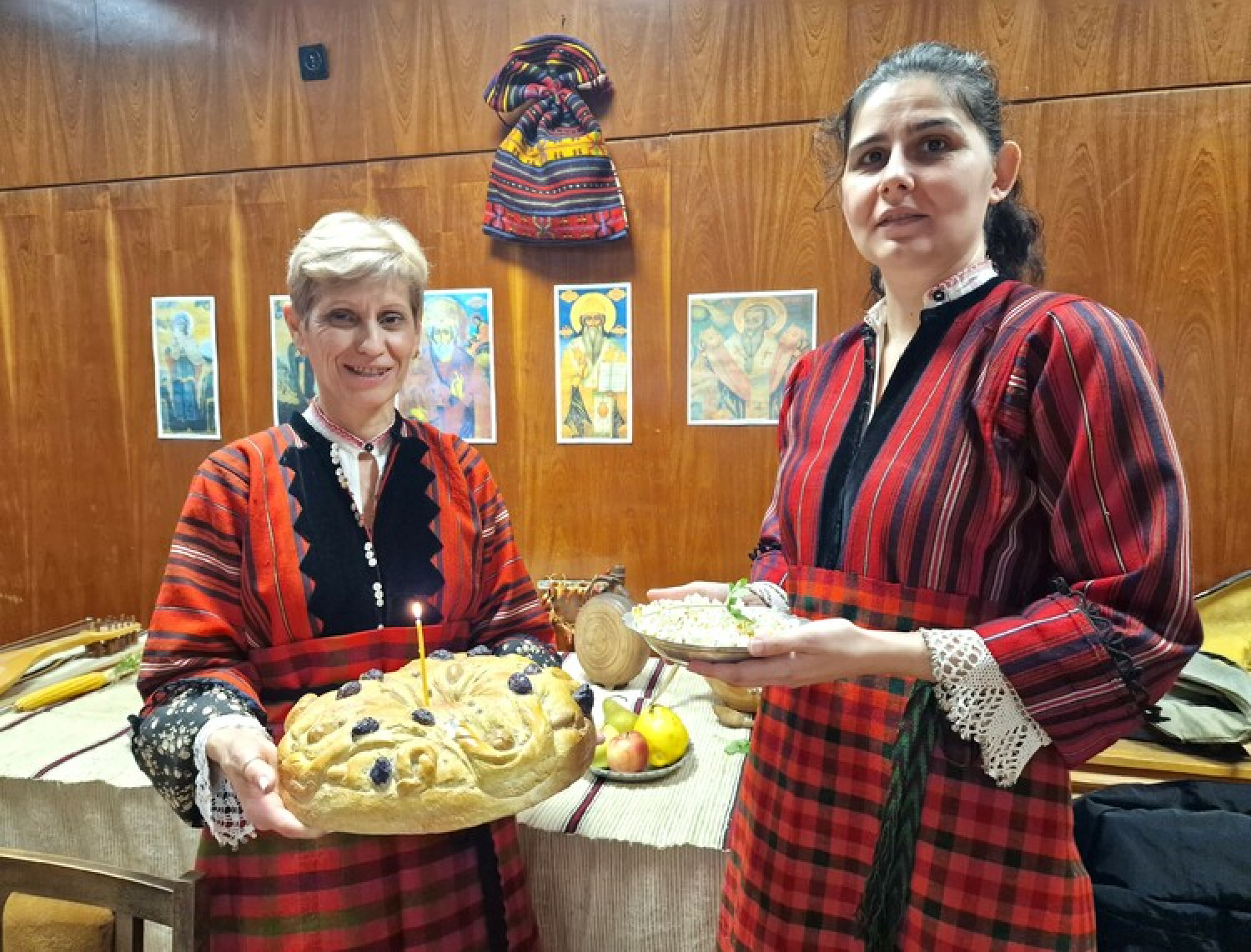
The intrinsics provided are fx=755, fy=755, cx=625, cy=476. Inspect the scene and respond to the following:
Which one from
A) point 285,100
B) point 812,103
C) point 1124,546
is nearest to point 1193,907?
point 1124,546

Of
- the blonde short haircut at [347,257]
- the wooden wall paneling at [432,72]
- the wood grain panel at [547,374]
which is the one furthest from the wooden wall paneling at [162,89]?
the blonde short haircut at [347,257]

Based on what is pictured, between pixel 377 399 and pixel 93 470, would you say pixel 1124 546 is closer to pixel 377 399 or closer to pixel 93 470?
pixel 377 399

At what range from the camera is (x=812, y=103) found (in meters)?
2.48

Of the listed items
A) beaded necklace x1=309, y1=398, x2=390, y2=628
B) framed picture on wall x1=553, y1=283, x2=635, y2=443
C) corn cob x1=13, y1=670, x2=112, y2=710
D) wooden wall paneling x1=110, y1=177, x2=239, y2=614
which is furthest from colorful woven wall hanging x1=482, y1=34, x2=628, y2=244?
corn cob x1=13, y1=670, x2=112, y2=710

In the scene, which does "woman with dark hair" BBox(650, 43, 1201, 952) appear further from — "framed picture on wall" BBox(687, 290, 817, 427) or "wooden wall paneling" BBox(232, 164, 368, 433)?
"wooden wall paneling" BBox(232, 164, 368, 433)

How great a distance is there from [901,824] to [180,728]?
40.9 inches

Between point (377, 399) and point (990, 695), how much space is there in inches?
42.1

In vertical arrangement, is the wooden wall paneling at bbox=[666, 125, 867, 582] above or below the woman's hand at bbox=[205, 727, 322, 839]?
above

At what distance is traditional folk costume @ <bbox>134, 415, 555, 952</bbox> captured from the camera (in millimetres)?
1188

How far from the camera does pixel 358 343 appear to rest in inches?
51.5

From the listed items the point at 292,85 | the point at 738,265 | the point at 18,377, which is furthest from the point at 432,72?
the point at 18,377

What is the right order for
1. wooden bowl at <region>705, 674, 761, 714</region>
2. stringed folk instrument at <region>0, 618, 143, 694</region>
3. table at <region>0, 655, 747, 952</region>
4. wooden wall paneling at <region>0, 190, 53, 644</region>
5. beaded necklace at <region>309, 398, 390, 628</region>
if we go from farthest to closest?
wooden wall paneling at <region>0, 190, 53, 644</region>
stringed folk instrument at <region>0, 618, 143, 694</region>
wooden bowl at <region>705, 674, 761, 714</region>
table at <region>0, 655, 747, 952</region>
beaded necklace at <region>309, 398, 390, 628</region>

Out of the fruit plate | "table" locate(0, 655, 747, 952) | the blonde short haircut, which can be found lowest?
"table" locate(0, 655, 747, 952)

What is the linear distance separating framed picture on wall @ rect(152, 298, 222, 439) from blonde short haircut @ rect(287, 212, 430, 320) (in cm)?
200
